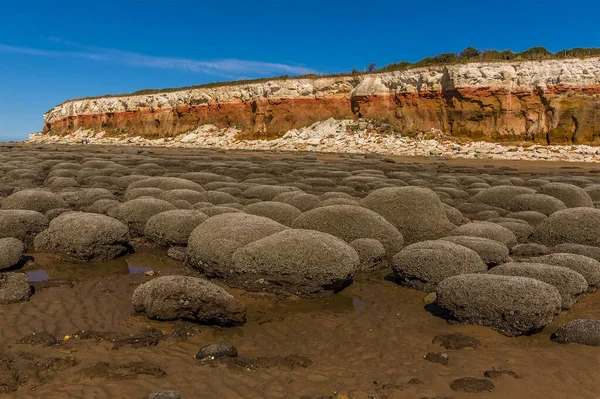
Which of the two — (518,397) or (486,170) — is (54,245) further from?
(486,170)

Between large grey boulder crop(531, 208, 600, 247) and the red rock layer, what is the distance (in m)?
45.2

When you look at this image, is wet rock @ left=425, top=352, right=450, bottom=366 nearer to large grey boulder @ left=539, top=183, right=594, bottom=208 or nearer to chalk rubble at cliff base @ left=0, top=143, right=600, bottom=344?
chalk rubble at cliff base @ left=0, top=143, right=600, bottom=344

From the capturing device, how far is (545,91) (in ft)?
182

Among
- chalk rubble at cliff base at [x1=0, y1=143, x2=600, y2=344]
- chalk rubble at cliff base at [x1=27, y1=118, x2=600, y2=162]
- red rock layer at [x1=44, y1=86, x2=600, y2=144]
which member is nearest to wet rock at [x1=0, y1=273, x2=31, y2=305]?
chalk rubble at cliff base at [x1=0, y1=143, x2=600, y2=344]

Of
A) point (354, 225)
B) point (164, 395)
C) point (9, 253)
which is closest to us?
point (164, 395)

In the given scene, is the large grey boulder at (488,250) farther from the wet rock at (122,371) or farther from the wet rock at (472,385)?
the wet rock at (122,371)

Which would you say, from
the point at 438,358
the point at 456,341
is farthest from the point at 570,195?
the point at 438,358

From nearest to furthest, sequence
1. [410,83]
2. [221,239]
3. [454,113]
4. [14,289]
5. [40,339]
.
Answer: [40,339], [14,289], [221,239], [454,113], [410,83]

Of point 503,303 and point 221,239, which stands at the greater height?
point 221,239

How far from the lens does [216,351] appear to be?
7758mm

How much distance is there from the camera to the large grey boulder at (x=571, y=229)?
571 inches

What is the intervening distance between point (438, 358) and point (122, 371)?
17.5 feet

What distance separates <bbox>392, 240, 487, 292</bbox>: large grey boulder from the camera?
11172 millimetres

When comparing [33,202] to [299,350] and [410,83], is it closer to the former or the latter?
[299,350]
